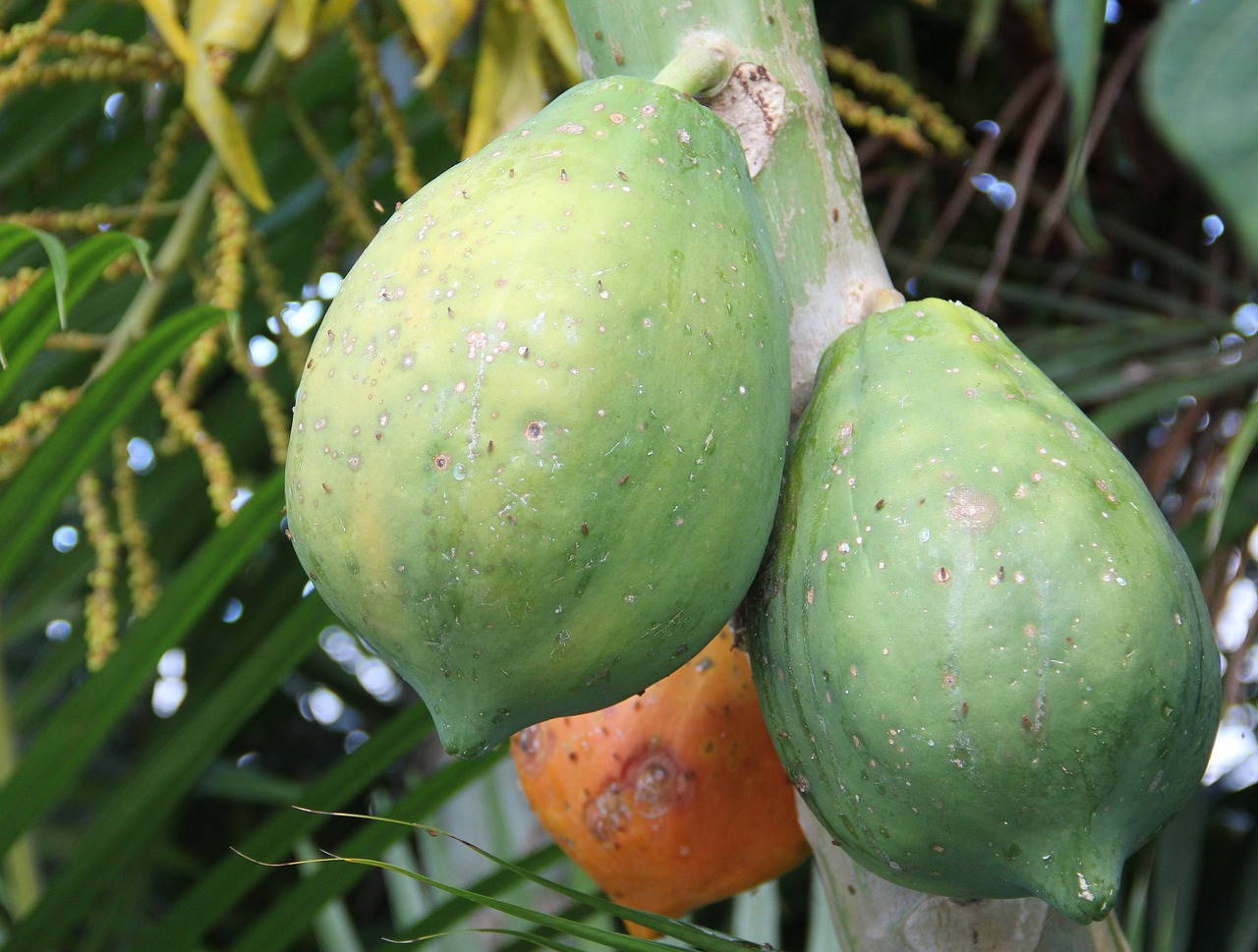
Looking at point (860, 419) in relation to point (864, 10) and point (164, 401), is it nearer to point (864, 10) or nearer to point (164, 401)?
point (164, 401)

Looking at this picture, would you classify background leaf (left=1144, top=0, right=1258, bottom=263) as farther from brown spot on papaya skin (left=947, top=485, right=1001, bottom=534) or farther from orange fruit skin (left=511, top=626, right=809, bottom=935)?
orange fruit skin (left=511, top=626, right=809, bottom=935)

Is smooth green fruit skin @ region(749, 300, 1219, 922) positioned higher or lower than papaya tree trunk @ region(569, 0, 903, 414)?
lower

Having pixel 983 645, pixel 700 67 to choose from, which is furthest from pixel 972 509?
pixel 700 67

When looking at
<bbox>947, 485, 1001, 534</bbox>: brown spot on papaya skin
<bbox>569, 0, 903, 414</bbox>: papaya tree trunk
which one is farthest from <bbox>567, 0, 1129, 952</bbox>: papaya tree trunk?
<bbox>947, 485, 1001, 534</bbox>: brown spot on papaya skin

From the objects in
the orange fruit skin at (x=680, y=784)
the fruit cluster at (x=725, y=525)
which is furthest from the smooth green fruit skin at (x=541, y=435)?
the orange fruit skin at (x=680, y=784)

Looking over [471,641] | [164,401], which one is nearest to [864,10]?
[164,401]
